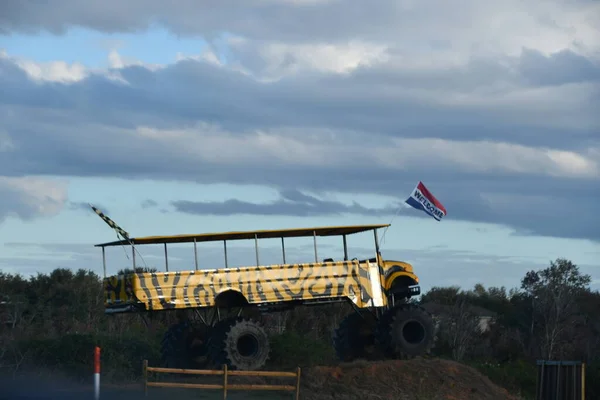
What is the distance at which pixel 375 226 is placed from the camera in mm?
29828

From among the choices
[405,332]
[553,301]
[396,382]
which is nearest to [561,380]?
[405,332]

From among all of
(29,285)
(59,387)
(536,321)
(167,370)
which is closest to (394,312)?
(167,370)

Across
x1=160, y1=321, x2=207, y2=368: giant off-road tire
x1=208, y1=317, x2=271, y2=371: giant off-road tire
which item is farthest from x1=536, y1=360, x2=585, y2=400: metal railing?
x1=160, y1=321, x2=207, y2=368: giant off-road tire

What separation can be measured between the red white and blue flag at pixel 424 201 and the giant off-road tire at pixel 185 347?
26.0 ft

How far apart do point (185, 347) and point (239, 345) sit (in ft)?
8.52

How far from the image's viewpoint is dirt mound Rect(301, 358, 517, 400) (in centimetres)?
2677

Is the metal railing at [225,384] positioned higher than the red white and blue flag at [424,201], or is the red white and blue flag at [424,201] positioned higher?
the red white and blue flag at [424,201]

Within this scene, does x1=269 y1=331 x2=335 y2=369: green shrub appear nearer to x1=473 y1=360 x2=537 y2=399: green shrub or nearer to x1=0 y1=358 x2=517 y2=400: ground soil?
x1=0 y1=358 x2=517 y2=400: ground soil

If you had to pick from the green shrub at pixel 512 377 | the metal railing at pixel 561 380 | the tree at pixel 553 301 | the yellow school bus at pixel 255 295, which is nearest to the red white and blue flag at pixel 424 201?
the yellow school bus at pixel 255 295

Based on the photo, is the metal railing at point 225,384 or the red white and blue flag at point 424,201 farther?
the red white and blue flag at point 424,201

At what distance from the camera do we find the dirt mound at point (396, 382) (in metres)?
26.8

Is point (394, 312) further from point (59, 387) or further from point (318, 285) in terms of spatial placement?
point (59, 387)

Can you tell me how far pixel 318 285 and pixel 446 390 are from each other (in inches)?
185

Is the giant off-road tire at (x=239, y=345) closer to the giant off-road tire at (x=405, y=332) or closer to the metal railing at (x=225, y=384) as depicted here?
the metal railing at (x=225, y=384)
